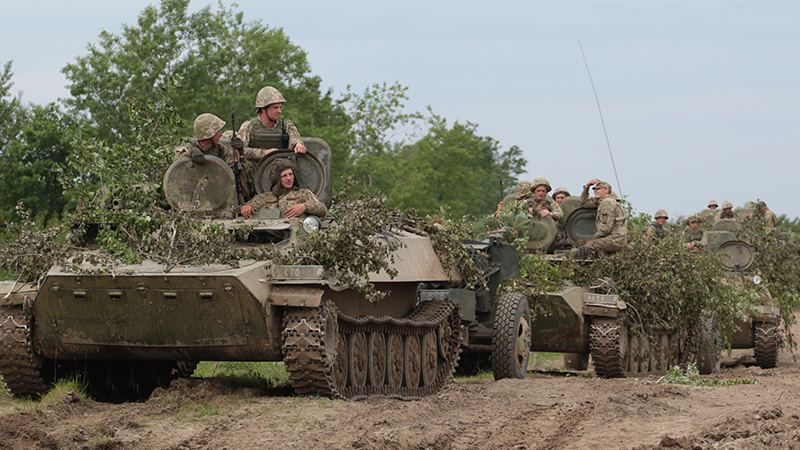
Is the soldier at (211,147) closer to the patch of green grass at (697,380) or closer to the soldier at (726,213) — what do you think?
the patch of green grass at (697,380)

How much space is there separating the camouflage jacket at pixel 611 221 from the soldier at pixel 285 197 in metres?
5.55

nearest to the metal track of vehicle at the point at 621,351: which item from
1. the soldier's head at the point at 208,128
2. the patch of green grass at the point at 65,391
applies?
the soldier's head at the point at 208,128

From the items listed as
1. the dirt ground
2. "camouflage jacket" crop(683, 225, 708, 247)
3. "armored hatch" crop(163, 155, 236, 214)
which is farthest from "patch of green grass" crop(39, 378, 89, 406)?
"camouflage jacket" crop(683, 225, 708, 247)

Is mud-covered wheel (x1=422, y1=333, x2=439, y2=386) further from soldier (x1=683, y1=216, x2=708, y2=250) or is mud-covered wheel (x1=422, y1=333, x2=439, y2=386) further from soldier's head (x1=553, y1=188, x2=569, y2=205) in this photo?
soldier (x1=683, y1=216, x2=708, y2=250)

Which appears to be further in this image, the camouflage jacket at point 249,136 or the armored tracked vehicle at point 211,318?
the camouflage jacket at point 249,136

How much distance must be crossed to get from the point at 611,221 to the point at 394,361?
529 centimetres

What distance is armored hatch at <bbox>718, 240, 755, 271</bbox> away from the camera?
23.6 meters

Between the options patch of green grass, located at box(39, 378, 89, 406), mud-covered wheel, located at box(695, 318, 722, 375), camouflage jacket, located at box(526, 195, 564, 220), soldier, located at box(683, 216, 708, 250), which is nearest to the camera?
patch of green grass, located at box(39, 378, 89, 406)

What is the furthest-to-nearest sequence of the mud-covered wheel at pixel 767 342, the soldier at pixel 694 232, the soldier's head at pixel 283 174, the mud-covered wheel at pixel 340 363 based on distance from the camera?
1. the soldier at pixel 694 232
2. the mud-covered wheel at pixel 767 342
3. the soldier's head at pixel 283 174
4. the mud-covered wheel at pixel 340 363

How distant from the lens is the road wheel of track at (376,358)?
560 inches

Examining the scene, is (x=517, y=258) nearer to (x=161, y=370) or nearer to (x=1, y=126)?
(x=161, y=370)

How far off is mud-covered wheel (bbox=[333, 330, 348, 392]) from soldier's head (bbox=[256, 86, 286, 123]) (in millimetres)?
2444

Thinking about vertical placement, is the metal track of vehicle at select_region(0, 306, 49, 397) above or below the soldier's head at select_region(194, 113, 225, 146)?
below

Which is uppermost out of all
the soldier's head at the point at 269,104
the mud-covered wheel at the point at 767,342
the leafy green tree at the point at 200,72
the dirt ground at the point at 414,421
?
the leafy green tree at the point at 200,72
